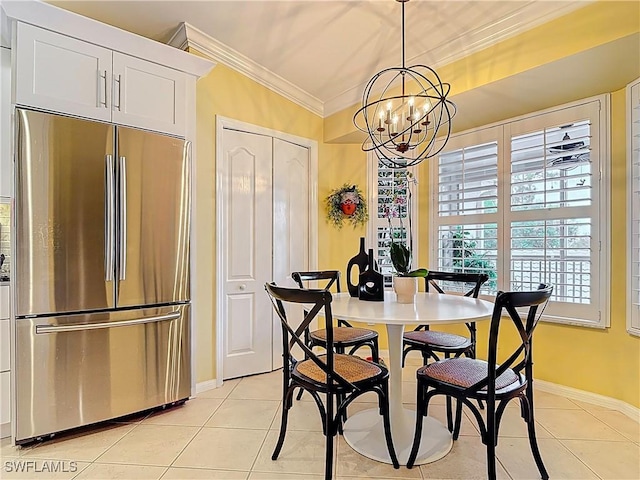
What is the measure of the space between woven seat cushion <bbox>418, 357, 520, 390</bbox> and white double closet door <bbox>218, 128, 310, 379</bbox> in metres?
1.83

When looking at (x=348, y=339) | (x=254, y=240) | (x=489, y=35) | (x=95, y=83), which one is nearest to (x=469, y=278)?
(x=348, y=339)

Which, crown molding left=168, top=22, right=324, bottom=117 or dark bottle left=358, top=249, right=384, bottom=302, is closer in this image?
dark bottle left=358, top=249, right=384, bottom=302

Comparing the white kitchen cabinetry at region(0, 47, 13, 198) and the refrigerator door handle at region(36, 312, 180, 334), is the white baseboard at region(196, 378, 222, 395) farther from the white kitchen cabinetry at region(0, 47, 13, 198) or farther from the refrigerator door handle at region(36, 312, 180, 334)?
the white kitchen cabinetry at region(0, 47, 13, 198)

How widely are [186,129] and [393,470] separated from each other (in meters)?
2.56

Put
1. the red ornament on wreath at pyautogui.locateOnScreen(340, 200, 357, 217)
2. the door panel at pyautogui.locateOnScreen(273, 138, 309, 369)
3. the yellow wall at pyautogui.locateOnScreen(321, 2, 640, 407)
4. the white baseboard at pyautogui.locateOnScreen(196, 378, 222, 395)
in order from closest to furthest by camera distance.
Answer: the yellow wall at pyautogui.locateOnScreen(321, 2, 640, 407)
the white baseboard at pyautogui.locateOnScreen(196, 378, 222, 395)
the door panel at pyautogui.locateOnScreen(273, 138, 309, 369)
the red ornament on wreath at pyautogui.locateOnScreen(340, 200, 357, 217)

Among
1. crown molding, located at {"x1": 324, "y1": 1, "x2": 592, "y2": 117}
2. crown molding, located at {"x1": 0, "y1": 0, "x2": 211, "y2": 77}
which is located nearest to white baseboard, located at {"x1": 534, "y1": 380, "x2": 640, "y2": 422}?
crown molding, located at {"x1": 324, "y1": 1, "x2": 592, "y2": 117}

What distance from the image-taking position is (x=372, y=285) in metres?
2.33

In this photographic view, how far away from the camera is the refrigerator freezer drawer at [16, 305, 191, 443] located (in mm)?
2104

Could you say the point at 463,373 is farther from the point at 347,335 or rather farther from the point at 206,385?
the point at 206,385

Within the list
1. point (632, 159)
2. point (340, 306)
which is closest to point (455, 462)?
point (340, 306)

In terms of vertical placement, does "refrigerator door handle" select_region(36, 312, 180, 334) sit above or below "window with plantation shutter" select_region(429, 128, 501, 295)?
below

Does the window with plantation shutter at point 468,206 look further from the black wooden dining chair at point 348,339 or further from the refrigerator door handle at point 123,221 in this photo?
the refrigerator door handle at point 123,221

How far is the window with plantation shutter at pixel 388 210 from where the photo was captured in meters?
3.92

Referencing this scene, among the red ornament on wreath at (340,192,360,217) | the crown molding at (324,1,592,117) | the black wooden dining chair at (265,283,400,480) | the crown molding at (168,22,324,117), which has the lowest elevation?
the black wooden dining chair at (265,283,400,480)
